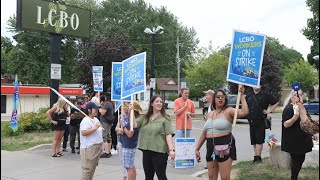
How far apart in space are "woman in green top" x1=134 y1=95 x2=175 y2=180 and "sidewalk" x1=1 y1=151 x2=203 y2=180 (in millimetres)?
2109

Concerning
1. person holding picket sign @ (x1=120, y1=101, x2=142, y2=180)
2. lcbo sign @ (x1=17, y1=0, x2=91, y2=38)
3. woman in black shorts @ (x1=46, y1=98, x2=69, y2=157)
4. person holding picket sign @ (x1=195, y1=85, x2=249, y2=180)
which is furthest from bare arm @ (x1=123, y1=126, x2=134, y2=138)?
lcbo sign @ (x1=17, y1=0, x2=91, y2=38)

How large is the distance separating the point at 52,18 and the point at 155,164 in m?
10.6

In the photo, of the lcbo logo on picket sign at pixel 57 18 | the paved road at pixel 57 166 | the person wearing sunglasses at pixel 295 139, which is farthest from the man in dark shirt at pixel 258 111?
the lcbo logo on picket sign at pixel 57 18

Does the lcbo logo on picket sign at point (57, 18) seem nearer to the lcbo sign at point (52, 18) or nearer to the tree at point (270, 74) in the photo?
the lcbo sign at point (52, 18)

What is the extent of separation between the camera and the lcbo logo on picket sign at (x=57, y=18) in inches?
581

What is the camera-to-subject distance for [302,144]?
6.51 metres

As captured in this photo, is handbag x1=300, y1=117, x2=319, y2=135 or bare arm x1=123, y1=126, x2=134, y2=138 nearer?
handbag x1=300, y1=117, x2=319, y2=135

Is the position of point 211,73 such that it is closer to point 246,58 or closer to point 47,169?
point 47,169

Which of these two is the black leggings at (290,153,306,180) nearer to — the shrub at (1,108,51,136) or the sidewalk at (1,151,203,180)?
the sidewalk at (1,151,203,180)

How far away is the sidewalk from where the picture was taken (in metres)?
8.41

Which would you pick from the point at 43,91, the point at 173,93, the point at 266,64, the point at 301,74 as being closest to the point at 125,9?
the point at 173,93

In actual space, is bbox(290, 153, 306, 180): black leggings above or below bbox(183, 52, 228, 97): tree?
below

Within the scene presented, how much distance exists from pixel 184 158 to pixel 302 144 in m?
2.30

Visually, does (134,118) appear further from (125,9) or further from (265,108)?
(125,9)
